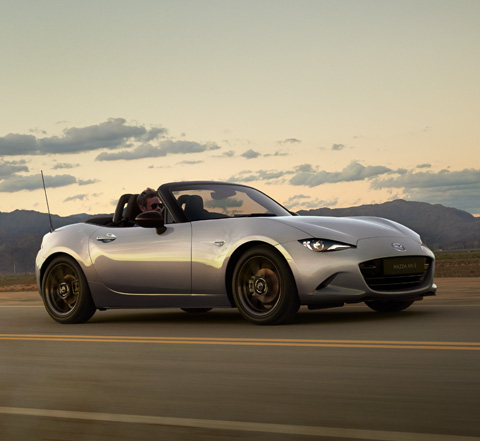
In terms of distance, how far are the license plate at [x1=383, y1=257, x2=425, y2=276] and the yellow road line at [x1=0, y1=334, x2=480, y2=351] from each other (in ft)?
5.45

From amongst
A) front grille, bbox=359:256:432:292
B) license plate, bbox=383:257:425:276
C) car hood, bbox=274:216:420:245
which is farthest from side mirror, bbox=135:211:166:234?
license plate, bbox=383:257:425:276

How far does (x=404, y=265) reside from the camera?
891 cm

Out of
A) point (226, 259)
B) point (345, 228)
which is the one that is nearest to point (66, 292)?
point (226, 259)

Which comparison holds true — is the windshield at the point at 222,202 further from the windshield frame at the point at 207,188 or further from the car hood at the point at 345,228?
the car hood at the point at 345,228

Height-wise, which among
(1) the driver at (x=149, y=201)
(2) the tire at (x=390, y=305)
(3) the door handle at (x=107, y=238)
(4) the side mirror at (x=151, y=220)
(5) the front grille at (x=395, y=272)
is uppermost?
(1) the driver at (x=149, y=201)

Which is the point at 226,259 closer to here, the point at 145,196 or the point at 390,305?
the point at 145,196

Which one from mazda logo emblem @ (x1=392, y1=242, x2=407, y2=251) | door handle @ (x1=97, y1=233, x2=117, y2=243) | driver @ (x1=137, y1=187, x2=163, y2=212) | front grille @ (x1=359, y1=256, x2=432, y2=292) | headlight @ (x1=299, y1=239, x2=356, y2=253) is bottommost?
front grille @ (x1=359, y1=256, x2=432, y2=292)

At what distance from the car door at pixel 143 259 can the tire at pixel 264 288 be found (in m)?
0.73

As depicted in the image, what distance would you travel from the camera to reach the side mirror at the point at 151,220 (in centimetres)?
952

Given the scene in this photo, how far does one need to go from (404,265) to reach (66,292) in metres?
4.18

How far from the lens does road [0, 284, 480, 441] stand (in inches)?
164

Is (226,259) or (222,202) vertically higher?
(222,202)

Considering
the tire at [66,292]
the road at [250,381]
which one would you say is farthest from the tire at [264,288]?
the tire at [66,292]

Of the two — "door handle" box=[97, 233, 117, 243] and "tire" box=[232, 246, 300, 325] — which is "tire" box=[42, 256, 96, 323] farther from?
"tire" box=[232, 246, 300, 325]
